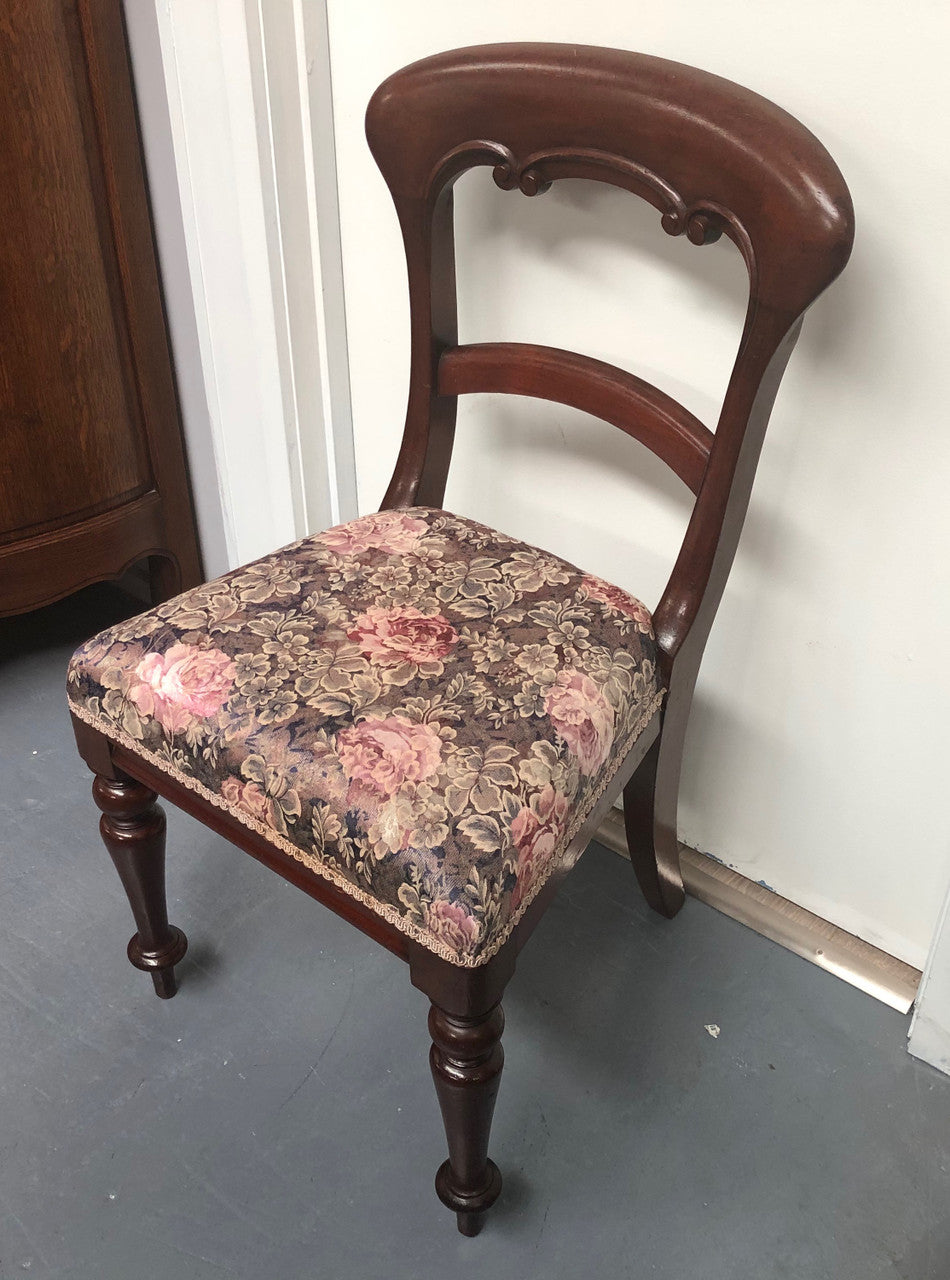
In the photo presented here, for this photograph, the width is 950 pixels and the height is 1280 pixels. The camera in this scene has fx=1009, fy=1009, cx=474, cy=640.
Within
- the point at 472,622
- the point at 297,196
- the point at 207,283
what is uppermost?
the point at 297,196

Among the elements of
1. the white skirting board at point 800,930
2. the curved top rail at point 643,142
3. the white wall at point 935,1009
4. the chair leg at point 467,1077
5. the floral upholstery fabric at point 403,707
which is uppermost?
the curved top rail at point 643,142

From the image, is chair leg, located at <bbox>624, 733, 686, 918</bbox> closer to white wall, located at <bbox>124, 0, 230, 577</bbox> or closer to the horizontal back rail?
the horizontal back rail

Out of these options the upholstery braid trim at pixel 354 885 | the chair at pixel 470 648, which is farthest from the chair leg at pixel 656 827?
the upholstery braid trim at pixel 354 885

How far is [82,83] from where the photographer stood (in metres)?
1.20

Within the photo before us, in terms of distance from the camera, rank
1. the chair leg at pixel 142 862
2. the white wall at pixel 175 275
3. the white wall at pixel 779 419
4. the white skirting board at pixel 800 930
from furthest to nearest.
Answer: the white wall at pixel 175 275
the white skirting board at pixel 800 930
the chair leg at pixel 142 862
the white wall at pixel 779 419

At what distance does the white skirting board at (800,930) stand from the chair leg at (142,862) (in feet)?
1.57

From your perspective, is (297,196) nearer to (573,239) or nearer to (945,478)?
(573,239)

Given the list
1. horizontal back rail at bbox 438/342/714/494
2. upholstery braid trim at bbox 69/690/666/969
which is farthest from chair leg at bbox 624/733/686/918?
horizontal back rail at bbox 438/342/714/494

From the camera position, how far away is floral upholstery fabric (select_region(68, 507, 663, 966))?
687 millimetres

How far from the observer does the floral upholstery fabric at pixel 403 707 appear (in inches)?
27.0

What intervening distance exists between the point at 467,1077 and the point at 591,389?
593mm

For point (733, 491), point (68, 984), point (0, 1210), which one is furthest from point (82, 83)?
point (0, 1210)

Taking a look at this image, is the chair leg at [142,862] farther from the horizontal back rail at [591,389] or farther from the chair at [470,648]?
the horizontal back rail at [591,389]

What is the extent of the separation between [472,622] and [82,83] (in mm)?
862
